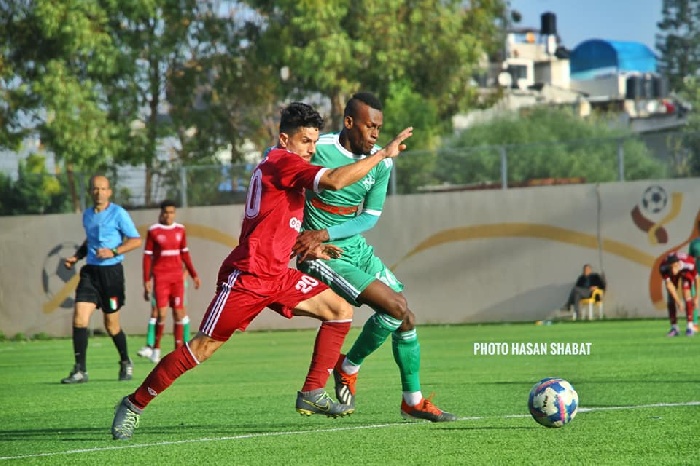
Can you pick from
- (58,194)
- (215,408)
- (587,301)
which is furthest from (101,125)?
(215,408)

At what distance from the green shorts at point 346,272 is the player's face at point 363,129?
0.74 meters

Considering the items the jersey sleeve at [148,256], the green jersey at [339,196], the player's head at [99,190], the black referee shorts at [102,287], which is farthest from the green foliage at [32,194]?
the green jersey at [339,196]

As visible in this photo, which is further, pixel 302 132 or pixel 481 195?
pixel 481 195

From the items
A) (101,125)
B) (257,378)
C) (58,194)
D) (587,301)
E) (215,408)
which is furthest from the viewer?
(101,125)

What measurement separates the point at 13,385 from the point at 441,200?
1491 centimetres

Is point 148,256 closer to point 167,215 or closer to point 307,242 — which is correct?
point 167,215

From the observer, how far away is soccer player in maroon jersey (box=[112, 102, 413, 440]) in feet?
27.0

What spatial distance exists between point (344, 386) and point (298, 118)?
6.99 ft

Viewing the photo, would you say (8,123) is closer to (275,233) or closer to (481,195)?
(481,195)

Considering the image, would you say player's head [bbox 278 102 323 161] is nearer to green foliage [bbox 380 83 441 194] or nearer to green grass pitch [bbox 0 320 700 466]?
green grass pitch [bbox 0 320 700 466]

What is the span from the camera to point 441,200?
2794 cm

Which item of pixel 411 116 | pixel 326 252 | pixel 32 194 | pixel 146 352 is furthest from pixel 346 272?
pixel 411 116

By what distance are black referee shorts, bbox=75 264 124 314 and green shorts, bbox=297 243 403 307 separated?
18.3 ft

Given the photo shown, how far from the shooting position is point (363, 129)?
913cm
